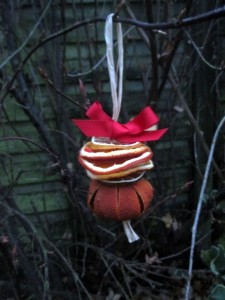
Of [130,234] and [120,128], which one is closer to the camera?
[120,128]

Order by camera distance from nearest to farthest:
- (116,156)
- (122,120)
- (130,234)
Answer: (116,156) → (130,234) → (122,120)

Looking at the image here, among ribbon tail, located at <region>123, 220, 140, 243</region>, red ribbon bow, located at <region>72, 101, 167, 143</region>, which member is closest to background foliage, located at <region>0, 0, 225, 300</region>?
ribbon tail, located at <region>123, 220, 140, 243</region>

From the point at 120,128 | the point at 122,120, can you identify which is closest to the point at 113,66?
the point at 120,128

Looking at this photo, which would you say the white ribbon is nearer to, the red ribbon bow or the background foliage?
the red ribbon bow

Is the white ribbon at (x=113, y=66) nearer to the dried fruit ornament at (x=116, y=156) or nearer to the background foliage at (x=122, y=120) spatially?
the dried fruit ornament at (x=116, y=156)

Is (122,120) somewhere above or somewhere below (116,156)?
below

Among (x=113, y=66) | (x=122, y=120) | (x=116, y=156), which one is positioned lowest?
(x=122, y=120)

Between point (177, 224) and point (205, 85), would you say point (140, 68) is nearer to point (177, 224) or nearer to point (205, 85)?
point (205, 85)

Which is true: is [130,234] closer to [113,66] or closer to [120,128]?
[120,128]

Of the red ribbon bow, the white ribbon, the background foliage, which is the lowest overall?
the background foliage
